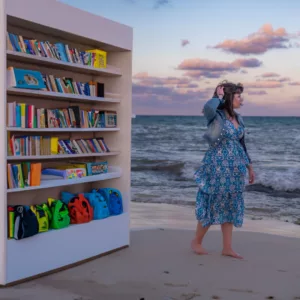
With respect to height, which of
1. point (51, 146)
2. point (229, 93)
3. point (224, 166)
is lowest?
point (224, 166)

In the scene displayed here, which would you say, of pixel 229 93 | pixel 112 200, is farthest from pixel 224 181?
pixel 112 200

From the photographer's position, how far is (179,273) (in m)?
4.34

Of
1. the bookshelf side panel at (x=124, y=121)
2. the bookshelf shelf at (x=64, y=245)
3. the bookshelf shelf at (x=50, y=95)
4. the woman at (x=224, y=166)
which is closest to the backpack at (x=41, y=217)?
the bookshelf shelf at (x=64, y=245)

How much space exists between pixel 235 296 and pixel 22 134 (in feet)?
6.65

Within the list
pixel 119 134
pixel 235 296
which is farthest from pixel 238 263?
pixel 119 134

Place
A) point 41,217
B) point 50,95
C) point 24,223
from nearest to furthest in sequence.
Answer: point 24,223
point 41,217
point 50,95

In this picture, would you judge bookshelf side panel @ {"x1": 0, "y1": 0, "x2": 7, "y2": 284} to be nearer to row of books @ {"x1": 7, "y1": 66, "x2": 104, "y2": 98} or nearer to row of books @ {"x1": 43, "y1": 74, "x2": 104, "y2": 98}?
row of books @ {"x1": 7, "y1": 66, "x2": 104, "y2": 98}

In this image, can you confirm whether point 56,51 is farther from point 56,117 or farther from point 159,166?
point 159,166

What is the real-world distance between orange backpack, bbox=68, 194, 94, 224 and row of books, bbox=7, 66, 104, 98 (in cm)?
86

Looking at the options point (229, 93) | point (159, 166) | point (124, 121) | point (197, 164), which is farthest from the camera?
point (197, 164)

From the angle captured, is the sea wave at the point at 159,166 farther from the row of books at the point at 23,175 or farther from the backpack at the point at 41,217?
the row of books at the point at 23,175

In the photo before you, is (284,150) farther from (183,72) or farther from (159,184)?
(159,184)

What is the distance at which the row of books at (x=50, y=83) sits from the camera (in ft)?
13.1

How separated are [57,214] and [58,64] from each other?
1.15 m
